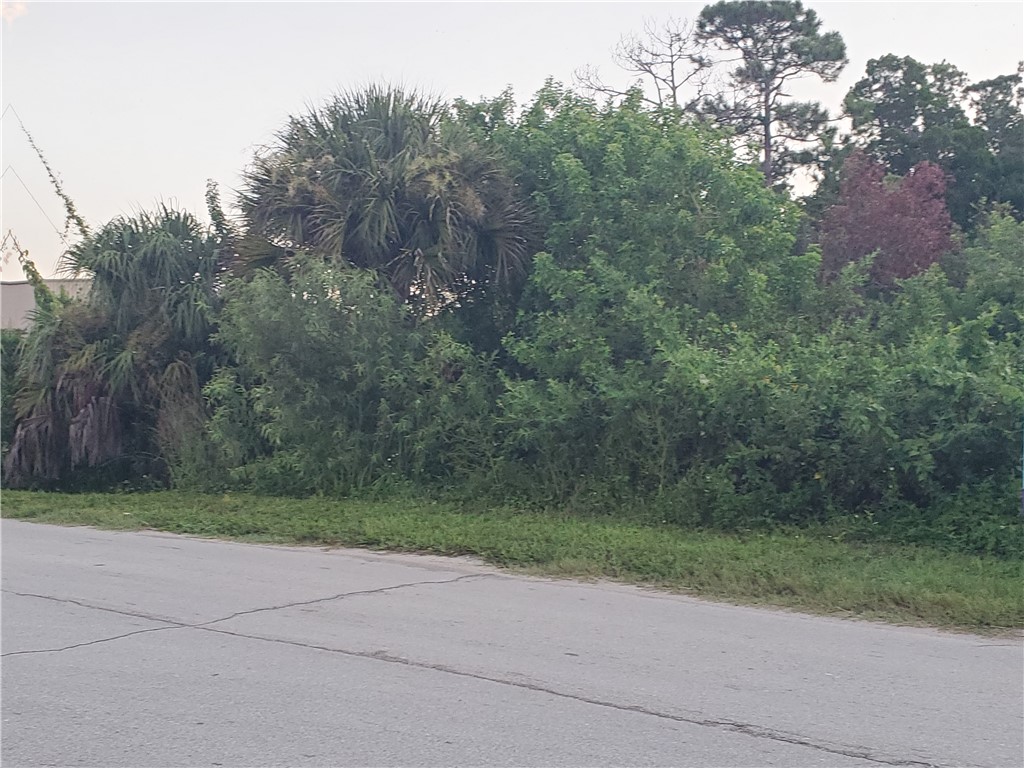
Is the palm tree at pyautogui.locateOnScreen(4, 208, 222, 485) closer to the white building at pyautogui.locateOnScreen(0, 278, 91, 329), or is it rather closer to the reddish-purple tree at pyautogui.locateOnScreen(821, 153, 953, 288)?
the white building at pyautogui.locateOnScreen(0, 278, 91, 329)

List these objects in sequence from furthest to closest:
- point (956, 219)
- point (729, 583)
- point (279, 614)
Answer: point (956, 219) → point (729, 583) → point (279, 614)

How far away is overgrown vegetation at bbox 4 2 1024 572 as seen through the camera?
12125 mm

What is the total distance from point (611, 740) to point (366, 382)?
35.1 ft

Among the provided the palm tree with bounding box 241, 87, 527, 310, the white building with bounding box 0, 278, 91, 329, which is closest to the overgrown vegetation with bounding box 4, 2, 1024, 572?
the palm tree with bounding box 241, 87, 527, 310

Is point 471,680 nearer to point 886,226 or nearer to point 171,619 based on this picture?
point 171,619

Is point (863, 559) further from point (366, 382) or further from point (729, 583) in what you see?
point (366, 382)

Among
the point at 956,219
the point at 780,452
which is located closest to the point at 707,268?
the point at 780,452

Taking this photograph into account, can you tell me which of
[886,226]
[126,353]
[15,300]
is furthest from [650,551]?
[15,300]

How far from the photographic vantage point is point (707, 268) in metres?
15.5

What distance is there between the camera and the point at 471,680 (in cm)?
644

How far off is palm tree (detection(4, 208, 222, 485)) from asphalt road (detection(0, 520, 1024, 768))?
9.31m

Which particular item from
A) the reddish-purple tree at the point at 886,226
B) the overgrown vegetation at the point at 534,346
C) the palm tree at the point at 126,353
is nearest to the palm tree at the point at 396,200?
the overgrown vegetation at the point at 534,346

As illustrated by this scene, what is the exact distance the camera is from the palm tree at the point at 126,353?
1858cm

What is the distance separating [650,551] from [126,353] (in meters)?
11.7
